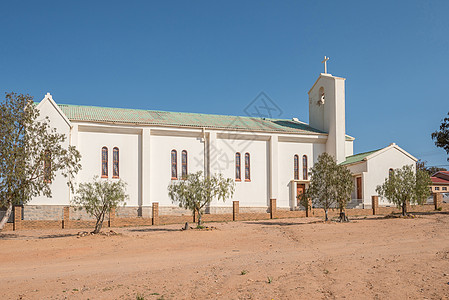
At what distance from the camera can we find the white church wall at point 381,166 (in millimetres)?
33625

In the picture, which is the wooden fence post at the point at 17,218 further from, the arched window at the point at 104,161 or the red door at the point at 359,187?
the red door at the point at 359,187

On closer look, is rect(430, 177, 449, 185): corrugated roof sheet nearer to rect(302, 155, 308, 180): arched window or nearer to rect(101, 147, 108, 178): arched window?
rect(302, 155, 308, 180): arched window

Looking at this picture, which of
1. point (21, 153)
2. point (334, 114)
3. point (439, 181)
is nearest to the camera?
point (21, 153)

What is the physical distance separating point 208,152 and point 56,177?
451 inches

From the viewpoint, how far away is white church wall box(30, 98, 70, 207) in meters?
28.6

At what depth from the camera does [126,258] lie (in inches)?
626

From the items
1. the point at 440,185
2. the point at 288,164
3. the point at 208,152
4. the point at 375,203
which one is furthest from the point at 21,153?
the point at 440,185

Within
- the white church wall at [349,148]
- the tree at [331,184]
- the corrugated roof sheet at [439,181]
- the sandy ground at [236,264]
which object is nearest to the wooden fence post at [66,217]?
the sandy ground at [236,264]

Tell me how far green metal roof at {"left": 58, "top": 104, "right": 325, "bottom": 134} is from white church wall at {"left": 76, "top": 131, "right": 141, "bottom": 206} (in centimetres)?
128

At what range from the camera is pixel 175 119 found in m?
35.2

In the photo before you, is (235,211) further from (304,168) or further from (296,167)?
(304,168)

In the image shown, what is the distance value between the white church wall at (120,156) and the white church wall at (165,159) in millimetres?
1056

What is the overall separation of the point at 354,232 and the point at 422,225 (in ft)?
15.6


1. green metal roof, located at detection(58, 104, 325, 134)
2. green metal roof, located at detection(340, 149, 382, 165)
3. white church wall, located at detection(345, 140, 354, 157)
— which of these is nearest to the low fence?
green metal roof, located at detection(340, 149, 382, 165)
